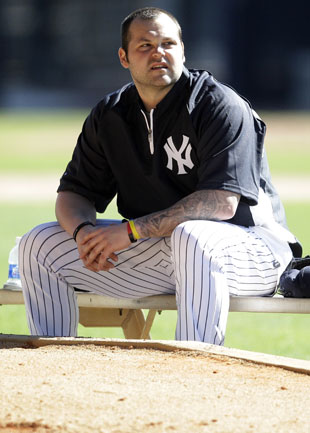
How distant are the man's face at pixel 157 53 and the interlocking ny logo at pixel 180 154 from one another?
25 cm

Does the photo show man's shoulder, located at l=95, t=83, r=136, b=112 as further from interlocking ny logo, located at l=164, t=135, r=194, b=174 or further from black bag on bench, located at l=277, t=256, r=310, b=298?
black bag on bench, located at l=277, t=256, r=310, b=298

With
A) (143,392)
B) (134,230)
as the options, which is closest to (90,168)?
(134,230)

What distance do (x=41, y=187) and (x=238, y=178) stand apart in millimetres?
12596

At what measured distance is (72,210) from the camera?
426cm

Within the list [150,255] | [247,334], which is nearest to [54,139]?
[247,334]

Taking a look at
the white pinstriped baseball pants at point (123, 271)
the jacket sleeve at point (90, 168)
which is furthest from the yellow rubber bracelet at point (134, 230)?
the jacket sleeve at point (90, 168)

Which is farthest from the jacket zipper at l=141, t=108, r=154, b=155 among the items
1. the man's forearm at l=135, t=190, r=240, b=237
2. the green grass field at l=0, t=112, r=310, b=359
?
the green grass field at l=0, t=112, r=310, b=359

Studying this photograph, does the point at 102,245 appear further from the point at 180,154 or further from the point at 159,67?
the point at 159,67

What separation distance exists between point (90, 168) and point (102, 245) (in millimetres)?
551

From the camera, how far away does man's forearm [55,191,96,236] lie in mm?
4168

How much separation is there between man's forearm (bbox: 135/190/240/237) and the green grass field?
4.90 feet

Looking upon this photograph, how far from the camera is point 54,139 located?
2534 centimetres

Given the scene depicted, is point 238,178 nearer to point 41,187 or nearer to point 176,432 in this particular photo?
point 176,432

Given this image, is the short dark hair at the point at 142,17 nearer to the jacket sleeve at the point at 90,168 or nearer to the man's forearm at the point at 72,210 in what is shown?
the jacket sleeve at the point at 90,168
